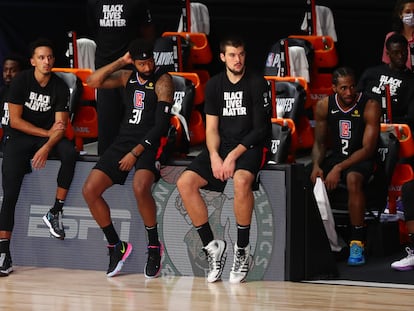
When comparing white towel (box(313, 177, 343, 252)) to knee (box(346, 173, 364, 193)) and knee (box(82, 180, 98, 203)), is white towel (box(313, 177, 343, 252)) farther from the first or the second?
knee (box(82, 180, 98, 203))

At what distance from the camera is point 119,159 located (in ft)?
32.5

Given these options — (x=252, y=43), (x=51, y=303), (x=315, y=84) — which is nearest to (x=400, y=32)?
(x=315, y=84)

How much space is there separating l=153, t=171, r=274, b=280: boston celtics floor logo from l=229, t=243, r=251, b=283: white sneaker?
193mm

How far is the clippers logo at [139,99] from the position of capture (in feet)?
32.7

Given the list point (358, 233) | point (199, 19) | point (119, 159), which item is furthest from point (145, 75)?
point (199, 19)

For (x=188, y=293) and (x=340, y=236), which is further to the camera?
(x=340, y=236)

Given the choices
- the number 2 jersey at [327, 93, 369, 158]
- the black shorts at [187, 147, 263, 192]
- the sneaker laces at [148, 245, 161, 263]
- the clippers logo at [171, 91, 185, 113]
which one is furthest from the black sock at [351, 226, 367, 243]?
the clippers logo at [171, 91, 185, 113]

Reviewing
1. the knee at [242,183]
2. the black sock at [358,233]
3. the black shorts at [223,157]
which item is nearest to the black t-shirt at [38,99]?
the black shorts at [223,157]

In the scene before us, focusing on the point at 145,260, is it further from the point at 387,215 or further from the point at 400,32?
the point at 400,32

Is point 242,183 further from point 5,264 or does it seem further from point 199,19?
point 199,19

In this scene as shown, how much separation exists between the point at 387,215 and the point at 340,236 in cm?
46

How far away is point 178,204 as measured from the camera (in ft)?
32.7

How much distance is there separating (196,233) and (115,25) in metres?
2.05

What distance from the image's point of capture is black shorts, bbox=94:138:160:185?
9852mm
